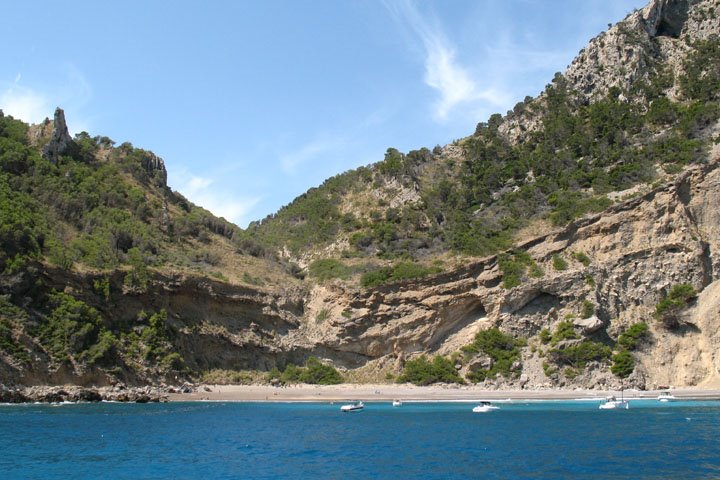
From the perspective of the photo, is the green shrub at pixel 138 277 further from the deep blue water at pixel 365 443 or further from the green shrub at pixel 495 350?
the green shrub at pixel 495 350

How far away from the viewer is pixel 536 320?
5747 cm

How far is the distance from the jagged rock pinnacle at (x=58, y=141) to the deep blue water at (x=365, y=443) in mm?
32540

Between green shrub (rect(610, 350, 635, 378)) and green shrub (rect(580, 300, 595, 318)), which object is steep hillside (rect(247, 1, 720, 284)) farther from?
green shrub (rect(610, 350, 635, 378))

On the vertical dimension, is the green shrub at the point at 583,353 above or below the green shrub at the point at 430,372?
above

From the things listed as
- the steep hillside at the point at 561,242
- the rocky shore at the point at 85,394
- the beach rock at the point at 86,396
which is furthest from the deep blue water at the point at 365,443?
the steep hillside at the point at 561,242

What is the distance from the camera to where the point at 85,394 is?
160 feet

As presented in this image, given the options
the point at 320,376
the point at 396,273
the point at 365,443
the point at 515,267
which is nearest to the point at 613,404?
the point at 515,267

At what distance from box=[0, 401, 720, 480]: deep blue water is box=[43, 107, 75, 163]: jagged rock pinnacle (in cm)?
3254

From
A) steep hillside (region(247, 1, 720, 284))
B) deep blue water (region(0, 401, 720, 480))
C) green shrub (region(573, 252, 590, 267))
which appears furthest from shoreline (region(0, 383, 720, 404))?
steep hillside (region(247, 1, 720, 284))

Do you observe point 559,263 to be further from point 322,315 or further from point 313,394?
point 313,394

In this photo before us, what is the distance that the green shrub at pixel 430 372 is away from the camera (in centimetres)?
5685

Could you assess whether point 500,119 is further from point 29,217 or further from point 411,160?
point 29,217

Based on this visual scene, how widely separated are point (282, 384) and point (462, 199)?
3068 cm

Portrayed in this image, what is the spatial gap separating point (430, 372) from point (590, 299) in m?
14.9
